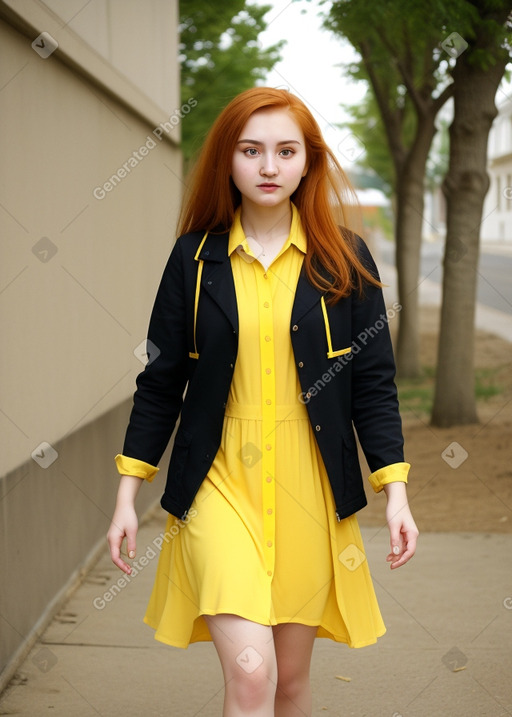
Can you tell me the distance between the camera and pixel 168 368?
2754mm

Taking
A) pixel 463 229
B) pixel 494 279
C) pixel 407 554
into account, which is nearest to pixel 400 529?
pixel 407 554

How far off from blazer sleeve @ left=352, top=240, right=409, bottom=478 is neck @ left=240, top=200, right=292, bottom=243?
271 mm

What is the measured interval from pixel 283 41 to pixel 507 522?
1363 cm

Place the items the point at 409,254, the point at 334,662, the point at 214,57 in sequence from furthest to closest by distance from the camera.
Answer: the point at 214,57, the point at 409,254, the point at 334,662

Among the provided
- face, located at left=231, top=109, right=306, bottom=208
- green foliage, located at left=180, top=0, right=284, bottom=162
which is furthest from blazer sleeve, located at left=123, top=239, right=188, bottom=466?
green foliage, located at left=180, top=0, right=284, bottom=162

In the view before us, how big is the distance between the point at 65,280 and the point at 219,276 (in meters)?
2.59

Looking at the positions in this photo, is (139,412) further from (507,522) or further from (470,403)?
(470,403)

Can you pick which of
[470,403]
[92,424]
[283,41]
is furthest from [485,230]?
[92,424]

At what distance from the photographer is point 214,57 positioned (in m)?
17.8

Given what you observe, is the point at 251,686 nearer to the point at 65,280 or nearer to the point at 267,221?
the point at 267,221

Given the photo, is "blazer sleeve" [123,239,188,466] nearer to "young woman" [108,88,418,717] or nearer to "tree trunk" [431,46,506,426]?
"young woman" [108,88,418,717]

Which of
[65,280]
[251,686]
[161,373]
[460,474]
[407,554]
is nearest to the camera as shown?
[251,686]

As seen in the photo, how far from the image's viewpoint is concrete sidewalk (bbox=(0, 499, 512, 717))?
390cm

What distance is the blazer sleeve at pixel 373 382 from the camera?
2750 millimetres
